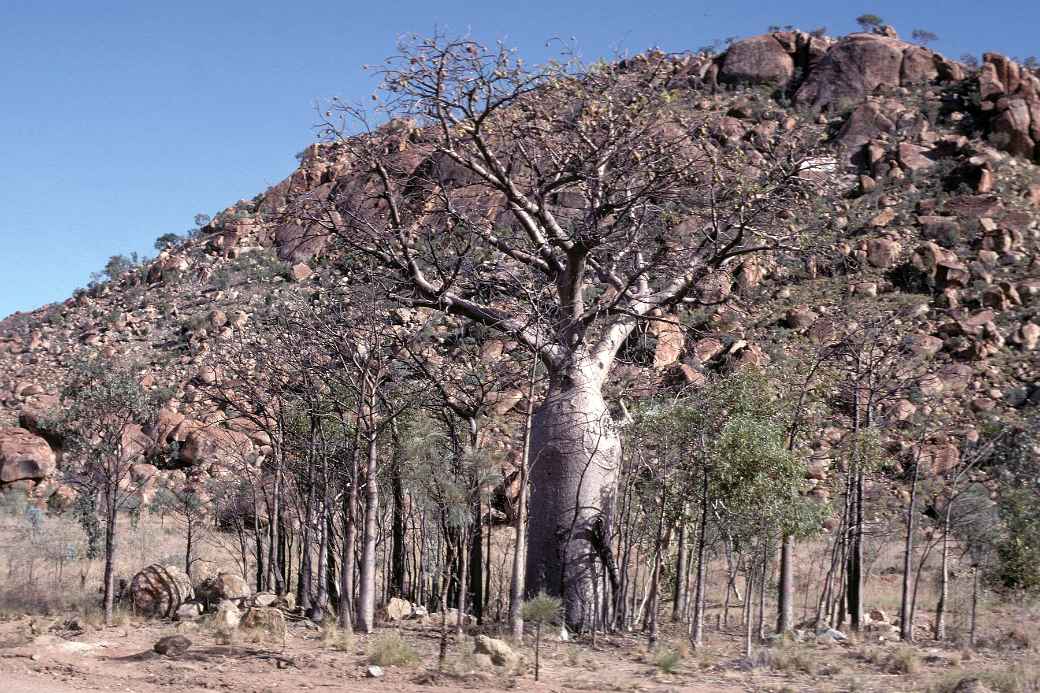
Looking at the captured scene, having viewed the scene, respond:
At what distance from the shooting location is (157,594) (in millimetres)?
11180

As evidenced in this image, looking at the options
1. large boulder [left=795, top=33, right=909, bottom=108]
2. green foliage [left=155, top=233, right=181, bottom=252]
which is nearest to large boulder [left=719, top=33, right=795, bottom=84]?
large boulder [left=795, top=33, right=909, bottom=108]

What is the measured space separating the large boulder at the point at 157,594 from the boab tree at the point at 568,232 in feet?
12.9

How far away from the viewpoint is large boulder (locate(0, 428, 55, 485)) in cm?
2661

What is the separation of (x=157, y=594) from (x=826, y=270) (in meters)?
25.4

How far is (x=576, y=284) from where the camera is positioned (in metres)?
11.2

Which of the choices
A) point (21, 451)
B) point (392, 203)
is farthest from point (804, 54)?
point (392, 203)

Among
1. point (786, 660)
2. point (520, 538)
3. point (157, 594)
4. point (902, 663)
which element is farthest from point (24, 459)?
point (902, 663)

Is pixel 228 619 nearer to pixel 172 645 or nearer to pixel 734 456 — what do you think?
pixel 172 645

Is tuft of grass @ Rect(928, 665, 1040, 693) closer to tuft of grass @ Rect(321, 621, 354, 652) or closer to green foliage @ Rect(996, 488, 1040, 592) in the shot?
tuft of grass @ Rect(321, 621, 354, 652)

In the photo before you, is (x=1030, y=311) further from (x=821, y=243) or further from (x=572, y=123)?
(x=572, y=123)

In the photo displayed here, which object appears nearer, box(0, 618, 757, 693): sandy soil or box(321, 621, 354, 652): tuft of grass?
box(0, 618, 757, 693): sandy soil

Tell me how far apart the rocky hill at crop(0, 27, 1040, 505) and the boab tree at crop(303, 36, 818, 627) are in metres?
6.59

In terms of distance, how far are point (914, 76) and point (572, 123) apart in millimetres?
34119

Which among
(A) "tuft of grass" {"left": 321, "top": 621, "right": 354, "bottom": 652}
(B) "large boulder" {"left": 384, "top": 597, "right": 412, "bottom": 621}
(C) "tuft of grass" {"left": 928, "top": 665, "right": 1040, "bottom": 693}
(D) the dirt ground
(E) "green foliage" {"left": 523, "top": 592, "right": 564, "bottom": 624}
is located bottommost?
(B) "large boulder" {"left": 384, "top": 597, "right": 412, "bottom": 621}
